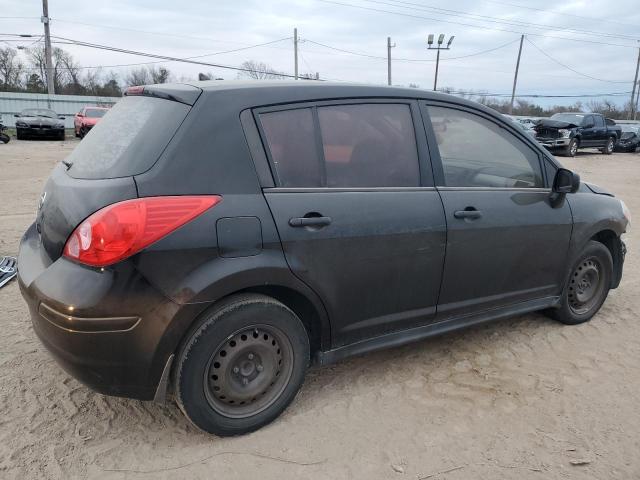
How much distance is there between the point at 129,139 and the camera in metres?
2.48

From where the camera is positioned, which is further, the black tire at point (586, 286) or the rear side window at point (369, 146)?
the black tire at point (586, 286)

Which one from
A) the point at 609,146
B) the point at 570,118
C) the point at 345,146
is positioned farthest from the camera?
the point at 609,146

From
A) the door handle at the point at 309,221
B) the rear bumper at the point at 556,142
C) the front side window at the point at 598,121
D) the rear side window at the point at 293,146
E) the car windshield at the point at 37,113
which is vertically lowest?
the car windshield at the point at 37,113

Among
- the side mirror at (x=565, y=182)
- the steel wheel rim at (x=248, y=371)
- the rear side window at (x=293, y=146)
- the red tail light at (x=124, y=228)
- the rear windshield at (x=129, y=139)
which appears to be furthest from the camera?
the side mirror at (x=565, y=182)

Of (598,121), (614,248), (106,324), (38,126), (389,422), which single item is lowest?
(38,126)

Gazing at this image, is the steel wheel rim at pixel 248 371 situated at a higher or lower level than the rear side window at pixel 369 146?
lower

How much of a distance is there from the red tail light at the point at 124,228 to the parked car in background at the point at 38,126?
79.2 ft

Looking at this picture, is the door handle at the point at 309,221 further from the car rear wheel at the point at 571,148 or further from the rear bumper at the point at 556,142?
the car rear wheel at the point at 571,148

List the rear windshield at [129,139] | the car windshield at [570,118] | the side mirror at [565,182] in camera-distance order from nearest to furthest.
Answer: the rear windshield at [129,139] < the side mirror at [565,182] < the car windshield at [570,118]

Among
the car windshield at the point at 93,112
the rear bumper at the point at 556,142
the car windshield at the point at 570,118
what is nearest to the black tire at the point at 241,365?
the rear bumper at the point at 556,142

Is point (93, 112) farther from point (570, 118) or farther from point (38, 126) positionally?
point (570, 118)

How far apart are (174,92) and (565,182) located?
106 inches

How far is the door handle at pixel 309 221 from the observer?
8.20 ft

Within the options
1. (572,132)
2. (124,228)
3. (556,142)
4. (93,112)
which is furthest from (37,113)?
(124,228)
